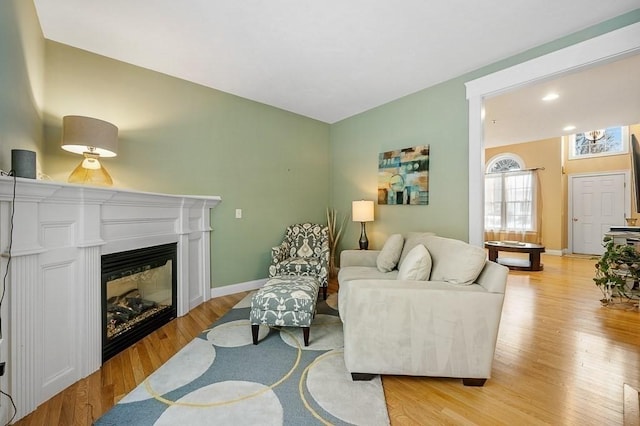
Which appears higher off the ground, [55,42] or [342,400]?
[55,42]

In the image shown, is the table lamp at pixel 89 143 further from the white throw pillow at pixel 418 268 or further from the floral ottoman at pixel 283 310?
the white throw pillow at pixel 418 268

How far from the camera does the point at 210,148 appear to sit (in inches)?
125

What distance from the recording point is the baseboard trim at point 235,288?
3211mm

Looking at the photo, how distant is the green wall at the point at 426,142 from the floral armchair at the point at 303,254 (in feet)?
2.53

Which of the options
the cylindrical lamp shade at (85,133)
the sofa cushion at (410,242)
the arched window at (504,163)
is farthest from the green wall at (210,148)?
the arched window at (504,163)

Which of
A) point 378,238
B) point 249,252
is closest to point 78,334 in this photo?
point 249,252

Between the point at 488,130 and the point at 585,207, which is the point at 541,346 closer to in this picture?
the point at 488,130

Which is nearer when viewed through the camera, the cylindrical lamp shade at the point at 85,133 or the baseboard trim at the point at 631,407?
the baseboard trim at the point at 631,407

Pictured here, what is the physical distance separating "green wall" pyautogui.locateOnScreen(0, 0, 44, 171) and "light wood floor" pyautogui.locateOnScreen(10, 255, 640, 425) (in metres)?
1.42

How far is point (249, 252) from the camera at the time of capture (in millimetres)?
3510

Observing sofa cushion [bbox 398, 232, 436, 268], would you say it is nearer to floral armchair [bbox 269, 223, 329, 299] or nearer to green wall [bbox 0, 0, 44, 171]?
floral armchair [bbox 269, 223, 329, 299]

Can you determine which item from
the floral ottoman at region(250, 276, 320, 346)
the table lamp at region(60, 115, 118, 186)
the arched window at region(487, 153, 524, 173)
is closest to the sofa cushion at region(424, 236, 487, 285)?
the floral ottoman at region(250, 276, 320, 346)

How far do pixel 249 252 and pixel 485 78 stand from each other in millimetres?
3355

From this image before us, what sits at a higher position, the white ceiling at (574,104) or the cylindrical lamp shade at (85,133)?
the white ceiling at (574,104)
